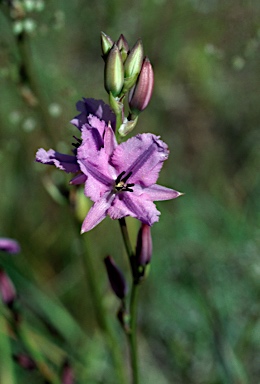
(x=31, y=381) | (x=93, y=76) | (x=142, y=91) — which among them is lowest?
(x=31, y=381)

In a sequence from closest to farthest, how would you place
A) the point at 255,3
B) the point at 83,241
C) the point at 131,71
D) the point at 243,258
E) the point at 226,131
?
1. the point at 131,71
2. the point at 83,241
3. the point at 243,258
4. the point at 255,3
5. the point at 226,131

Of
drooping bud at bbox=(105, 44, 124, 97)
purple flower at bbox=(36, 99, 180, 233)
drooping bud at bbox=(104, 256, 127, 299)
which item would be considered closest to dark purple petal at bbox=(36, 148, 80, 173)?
purple flower at bbox=(36, 99, 180, 233)

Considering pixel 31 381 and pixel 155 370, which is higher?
pixel 155 370

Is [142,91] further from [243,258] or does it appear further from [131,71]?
[243,258]

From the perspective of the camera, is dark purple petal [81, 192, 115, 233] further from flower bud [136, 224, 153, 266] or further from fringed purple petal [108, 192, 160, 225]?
flower bud [136, 224, 153, 266]

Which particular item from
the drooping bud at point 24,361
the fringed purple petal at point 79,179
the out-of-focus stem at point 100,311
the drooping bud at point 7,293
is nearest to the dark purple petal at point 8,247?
the drooping bud at point 7,293

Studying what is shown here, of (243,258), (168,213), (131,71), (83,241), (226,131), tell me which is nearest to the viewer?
(131,71)

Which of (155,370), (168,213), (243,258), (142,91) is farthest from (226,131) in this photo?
(142,91)
